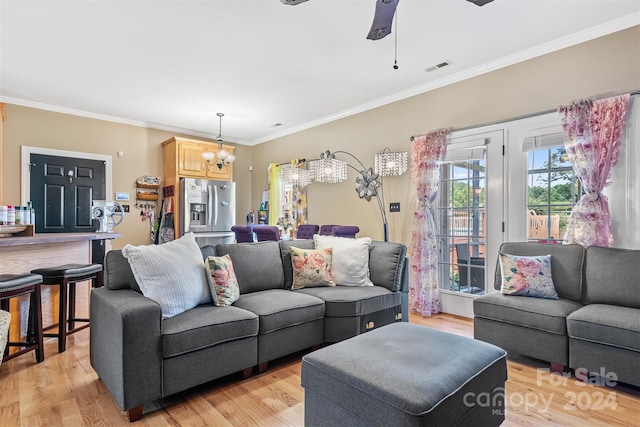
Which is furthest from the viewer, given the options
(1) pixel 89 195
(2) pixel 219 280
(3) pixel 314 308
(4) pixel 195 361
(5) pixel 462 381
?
(1) pixel 89 195

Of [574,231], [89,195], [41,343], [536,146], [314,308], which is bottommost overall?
[41,343]

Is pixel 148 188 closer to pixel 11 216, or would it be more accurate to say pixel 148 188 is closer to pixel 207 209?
pixel 207 209

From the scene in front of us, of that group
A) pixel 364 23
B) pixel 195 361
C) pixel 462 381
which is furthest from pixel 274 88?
pixel 462 381

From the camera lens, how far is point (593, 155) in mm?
2855

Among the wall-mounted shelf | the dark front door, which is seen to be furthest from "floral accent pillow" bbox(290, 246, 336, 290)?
the wall-mounted shelf

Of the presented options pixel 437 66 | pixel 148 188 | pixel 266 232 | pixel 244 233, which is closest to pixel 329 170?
pixel 266 232

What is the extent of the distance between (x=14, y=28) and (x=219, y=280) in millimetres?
2849

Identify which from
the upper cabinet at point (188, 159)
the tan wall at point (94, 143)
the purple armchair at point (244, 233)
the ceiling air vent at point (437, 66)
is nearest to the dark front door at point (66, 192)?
the tan wall at point (94, 143)

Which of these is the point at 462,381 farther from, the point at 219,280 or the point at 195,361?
the point at 219,280

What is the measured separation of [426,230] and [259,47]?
8.75 ft

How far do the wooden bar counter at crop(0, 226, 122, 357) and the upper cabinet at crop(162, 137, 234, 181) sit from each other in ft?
8.46

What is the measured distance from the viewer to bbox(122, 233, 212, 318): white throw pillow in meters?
2.15

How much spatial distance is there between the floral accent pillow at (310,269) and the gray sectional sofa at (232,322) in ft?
0.30

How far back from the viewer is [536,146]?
3299 mm
